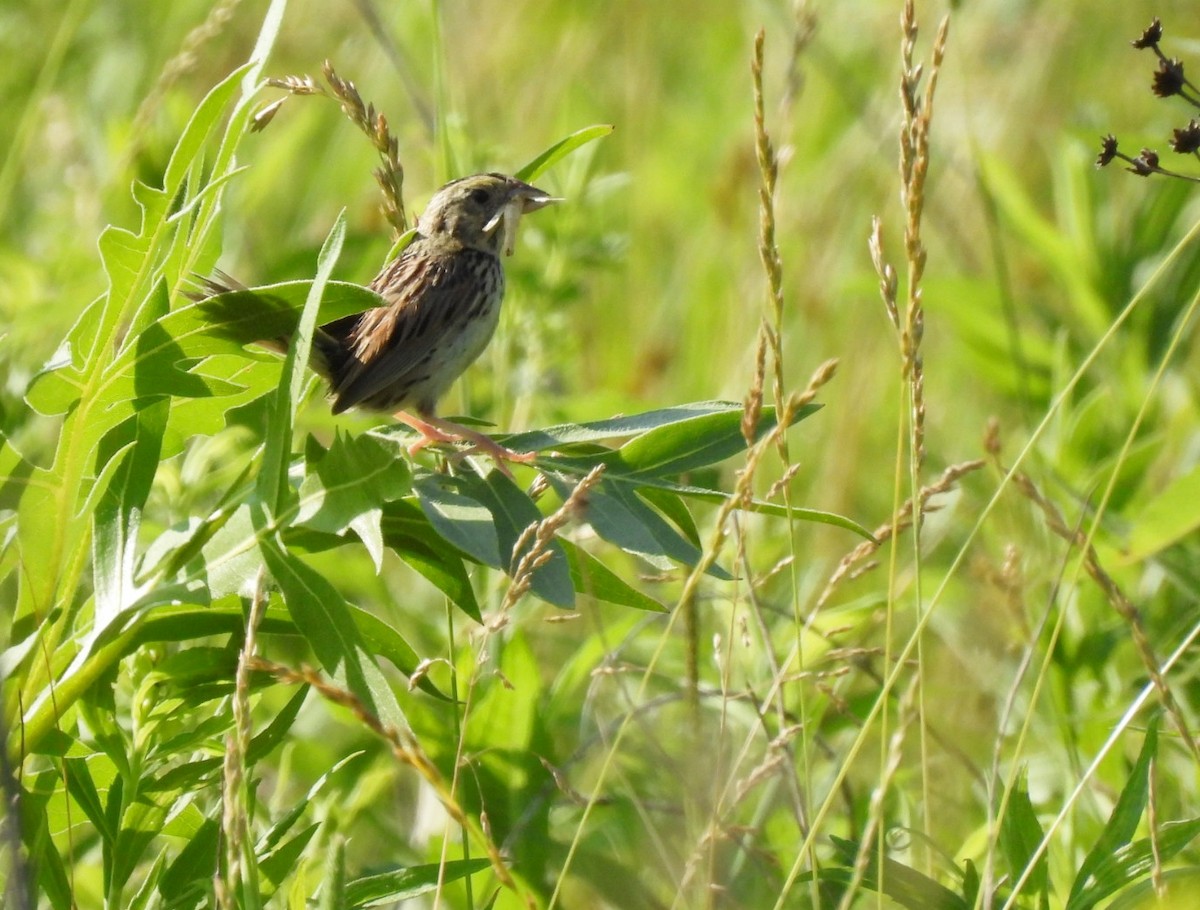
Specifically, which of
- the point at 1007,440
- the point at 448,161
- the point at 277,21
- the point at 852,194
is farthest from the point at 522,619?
the point at 852,194

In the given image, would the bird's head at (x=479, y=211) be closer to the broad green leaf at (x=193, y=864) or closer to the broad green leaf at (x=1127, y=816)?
the broad green leaf at (x=193, y=864)

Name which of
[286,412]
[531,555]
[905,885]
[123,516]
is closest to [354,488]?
[286,412]

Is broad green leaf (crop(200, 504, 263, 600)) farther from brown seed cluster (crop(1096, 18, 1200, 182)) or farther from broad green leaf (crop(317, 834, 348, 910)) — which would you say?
brown seed cluster (crop(1096, 18, 1200, 182))

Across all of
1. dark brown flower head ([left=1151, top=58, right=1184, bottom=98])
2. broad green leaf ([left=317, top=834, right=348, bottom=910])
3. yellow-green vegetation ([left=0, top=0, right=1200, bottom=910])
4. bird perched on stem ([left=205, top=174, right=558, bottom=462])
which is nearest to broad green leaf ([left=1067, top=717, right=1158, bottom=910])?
yellow-green vegetation ([left=0, top=0, right=1200, bottom=910])

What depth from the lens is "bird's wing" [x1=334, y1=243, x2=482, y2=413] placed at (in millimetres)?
2928

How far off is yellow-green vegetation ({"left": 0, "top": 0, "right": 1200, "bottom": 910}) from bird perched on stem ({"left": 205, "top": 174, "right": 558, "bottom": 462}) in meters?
0.19

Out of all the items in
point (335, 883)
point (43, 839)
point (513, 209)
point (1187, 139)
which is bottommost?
point (335, 883)

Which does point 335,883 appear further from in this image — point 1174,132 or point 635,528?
point 1174,132

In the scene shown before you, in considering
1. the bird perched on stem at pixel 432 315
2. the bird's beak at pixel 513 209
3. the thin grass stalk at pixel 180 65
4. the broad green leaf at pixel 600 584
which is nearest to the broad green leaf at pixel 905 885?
the broad green leaf at pixel 600 584

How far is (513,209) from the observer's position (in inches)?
134

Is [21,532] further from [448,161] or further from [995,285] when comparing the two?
[995,285]

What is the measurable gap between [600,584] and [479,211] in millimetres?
1586

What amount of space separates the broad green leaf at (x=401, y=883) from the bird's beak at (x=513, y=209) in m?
1.66

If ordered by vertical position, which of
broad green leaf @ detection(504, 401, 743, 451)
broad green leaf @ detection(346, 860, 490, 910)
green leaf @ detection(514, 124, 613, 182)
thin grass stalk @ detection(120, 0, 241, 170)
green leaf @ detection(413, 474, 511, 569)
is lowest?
broad green leaf @ detection(346, 860, 490, 910)
